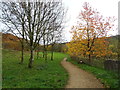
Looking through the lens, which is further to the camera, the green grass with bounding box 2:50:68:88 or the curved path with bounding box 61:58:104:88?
the curved path with bounding box 61:58:104:88

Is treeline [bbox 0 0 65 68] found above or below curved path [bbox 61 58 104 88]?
above

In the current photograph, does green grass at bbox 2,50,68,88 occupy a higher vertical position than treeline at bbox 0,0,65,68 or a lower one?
lower

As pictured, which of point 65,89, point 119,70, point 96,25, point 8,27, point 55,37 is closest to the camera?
point 65,89

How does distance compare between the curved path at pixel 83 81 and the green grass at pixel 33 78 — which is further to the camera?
the curved path at pixel 83 81

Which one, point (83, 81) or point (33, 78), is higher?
point (33, 78)

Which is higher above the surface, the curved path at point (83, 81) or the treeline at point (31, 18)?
the treeline at point (31, 18)

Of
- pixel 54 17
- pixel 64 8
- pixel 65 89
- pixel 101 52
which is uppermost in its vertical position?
pixel 64 8

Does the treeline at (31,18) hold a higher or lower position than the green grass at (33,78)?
higher

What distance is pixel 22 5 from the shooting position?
13820mm

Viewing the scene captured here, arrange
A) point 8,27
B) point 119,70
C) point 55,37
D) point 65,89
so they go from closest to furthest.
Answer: point 65,89 < point 119,70 < point 8,27 < point 55,37

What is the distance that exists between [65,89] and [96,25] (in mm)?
11996

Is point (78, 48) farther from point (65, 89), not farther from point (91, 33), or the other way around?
point (65, 89)

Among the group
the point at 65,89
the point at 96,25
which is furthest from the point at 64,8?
the point at 65,89

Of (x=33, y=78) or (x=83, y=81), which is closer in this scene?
(x=83, y=81)
